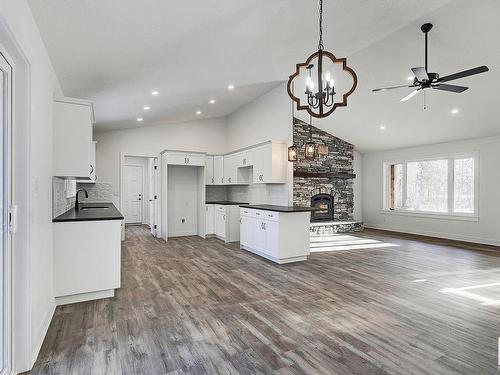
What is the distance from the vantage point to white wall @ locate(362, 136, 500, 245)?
6.32 m

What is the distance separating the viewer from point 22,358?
6.37ft

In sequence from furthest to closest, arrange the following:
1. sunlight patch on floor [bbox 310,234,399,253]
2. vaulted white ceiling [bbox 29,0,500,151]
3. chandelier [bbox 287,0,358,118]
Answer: sunlight patch on floor [bbox 310,234,399,253], vaulted white ceiling [bbox 29,0,500,151], chandelier [bbox 287,0,358,118]

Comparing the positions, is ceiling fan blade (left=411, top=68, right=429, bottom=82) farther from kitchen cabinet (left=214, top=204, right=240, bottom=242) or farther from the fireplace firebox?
the fireplace firebox

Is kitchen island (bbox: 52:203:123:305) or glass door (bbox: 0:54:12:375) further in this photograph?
kitchen island (bbox: 52:203:123:305)

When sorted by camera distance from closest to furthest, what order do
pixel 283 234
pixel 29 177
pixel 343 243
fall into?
pixel 29 177 < pixel 283 234 < pixel 343 243

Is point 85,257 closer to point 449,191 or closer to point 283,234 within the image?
point 283,234

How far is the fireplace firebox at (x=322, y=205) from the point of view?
8.36 metres

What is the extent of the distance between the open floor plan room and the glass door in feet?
0.04

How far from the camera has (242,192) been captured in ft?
25.4

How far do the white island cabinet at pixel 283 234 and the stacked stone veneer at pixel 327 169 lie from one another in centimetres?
284

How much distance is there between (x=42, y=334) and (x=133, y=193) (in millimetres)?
8090

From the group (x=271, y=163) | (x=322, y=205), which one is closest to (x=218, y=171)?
(x=271, y=163)

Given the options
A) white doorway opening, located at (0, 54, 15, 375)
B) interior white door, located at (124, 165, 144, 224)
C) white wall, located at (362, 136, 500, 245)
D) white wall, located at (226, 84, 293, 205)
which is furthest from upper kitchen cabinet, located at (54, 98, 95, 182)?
white wall, located at (362, 136, 500, 245)

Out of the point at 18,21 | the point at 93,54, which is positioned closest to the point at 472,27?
the point at 93,54
